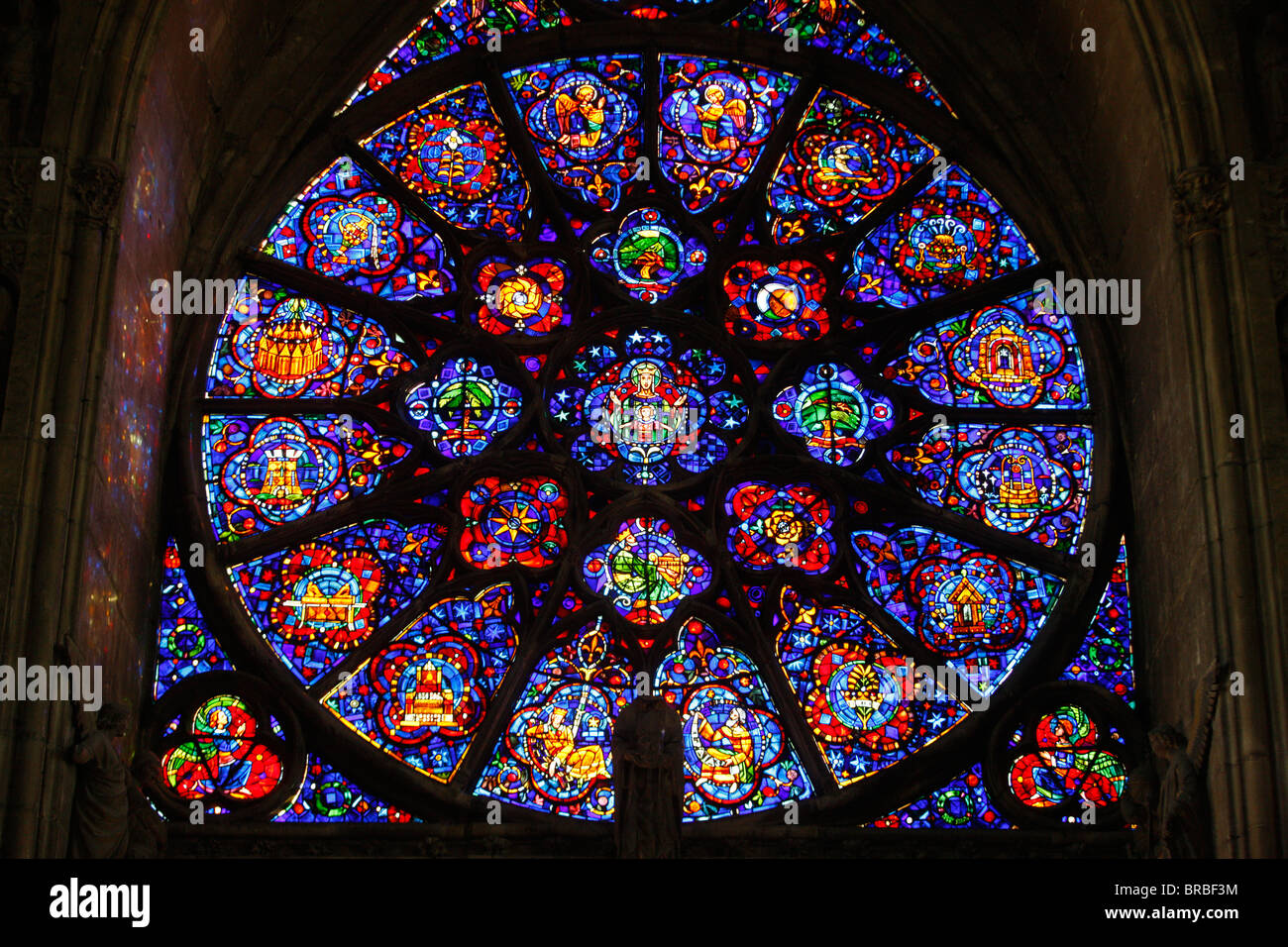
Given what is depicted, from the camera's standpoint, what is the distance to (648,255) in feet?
57.2

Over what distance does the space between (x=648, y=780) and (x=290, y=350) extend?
13.4 ft

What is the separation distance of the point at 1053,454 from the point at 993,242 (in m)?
1.64

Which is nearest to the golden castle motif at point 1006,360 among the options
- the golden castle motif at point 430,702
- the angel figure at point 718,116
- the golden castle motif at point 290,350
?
the angel figure at point 718,116

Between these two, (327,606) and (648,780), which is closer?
(648,780)

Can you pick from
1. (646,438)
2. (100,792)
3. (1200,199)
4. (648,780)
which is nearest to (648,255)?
(646,438)

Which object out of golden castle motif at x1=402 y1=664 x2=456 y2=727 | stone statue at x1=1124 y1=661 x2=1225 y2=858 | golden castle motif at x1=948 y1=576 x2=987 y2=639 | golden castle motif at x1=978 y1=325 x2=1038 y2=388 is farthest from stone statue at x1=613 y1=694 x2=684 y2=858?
golden castle motif at x1=978 y1=325 x2=1038 y2=388

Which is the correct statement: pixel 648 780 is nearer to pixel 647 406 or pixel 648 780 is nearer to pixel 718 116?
pixel 647 406

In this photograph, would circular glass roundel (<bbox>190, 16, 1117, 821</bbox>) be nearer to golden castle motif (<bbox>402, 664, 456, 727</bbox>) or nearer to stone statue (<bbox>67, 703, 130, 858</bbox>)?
golden castle motif (<bbox>402, 664, 456, 727</bbox>)

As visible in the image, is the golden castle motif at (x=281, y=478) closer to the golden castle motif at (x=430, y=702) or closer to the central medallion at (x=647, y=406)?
the golden castle motif at (x=430, y=702)

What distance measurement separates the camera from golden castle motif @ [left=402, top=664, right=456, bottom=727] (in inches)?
612

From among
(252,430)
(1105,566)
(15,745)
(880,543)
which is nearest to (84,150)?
(252,430)

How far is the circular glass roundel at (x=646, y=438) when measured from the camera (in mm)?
15617

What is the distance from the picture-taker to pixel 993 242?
1750cm

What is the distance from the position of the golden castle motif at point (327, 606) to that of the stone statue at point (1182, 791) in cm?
465
